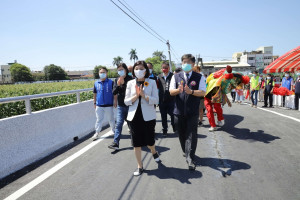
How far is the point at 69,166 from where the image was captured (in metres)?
3.93

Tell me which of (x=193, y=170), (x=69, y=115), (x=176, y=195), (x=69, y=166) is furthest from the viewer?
(x=69, y=115)

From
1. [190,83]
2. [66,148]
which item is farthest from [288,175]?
[66,148]

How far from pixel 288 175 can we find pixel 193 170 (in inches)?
57.2

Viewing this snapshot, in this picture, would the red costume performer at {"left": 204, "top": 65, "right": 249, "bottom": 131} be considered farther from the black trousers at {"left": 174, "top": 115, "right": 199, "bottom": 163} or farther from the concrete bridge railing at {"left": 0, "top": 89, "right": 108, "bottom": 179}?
the concrete bridge railing at {"left": 0, "top": 89, "right": 108, "bottom": 179}

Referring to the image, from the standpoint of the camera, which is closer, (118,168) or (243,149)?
(118,168)

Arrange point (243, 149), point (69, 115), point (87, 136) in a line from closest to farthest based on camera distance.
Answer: point (243, 149)
point (69, 115)
point (87, 136)

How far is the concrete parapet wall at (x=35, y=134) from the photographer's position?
369 centimetres

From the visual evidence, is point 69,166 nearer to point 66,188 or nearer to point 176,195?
point 66,188

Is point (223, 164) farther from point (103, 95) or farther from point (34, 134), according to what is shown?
point (34, 134)

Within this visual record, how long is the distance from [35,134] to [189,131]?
315cm

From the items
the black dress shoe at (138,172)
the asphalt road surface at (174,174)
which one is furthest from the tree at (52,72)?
the black dress shoe at (138,172)

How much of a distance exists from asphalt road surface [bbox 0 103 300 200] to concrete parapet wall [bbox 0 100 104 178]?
32 cm

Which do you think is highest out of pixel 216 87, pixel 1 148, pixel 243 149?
pixel 216 87

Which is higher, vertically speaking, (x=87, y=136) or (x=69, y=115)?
(x=69, y=115)
